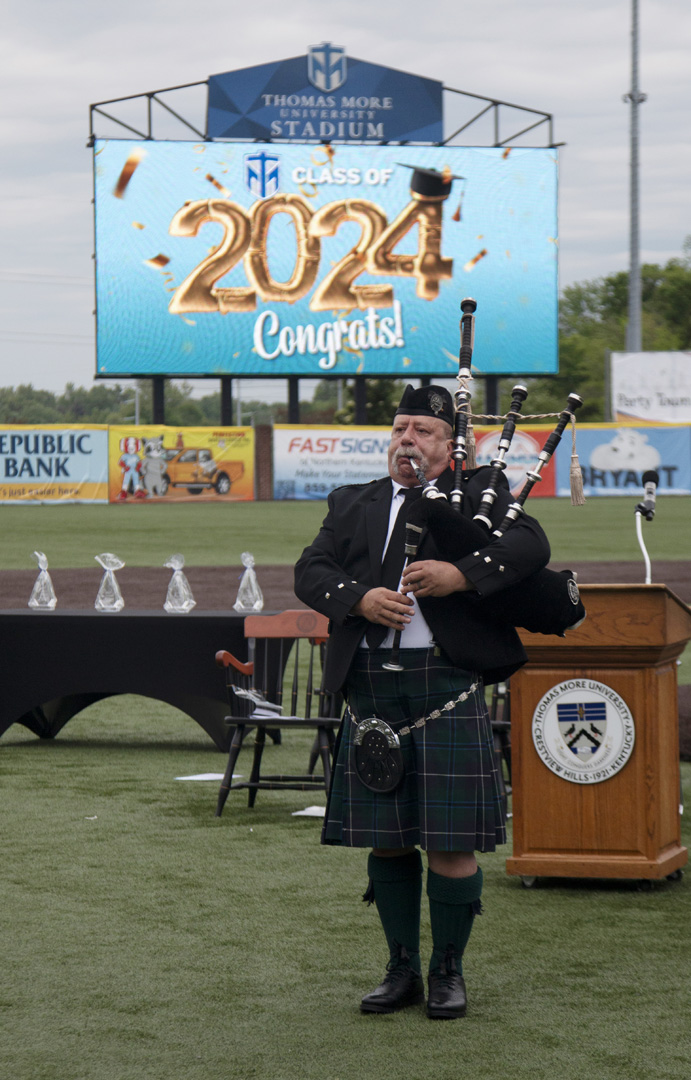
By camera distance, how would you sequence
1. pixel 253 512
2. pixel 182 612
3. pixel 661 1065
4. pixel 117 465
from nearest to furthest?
pixel 661 1065
pixel 182 612
pixel 253 512
pixel 117 465

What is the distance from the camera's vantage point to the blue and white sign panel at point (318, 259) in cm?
4019

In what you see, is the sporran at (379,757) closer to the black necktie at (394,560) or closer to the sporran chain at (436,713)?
the sporran chain at (436,713)

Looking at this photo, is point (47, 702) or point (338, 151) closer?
point (47, 702)

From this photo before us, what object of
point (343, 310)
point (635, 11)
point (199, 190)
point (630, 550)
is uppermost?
point (635, 11)

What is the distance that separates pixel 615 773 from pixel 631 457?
34.7 metres

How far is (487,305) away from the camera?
42.0 m

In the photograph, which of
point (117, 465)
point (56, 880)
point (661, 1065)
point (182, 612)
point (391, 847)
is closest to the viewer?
point (661, 1065)

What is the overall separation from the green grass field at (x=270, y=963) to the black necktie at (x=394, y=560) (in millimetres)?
1146

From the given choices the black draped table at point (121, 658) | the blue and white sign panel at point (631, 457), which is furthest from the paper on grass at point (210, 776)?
the blue and white sign panel at point (631, 457)

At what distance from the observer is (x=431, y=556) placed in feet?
13.7

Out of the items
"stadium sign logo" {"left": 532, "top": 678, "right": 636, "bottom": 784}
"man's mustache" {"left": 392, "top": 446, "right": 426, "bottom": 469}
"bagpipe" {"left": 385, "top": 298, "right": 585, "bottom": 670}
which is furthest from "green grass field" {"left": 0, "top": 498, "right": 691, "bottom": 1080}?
"man's mustache" {"left": 392, "top": 446, "right": 426, "bottom": 469}

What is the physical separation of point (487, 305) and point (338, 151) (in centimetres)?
632

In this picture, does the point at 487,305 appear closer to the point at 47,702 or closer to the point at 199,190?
the point at 199,190

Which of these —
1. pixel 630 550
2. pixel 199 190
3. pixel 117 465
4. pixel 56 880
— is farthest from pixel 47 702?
pixel 199 190
